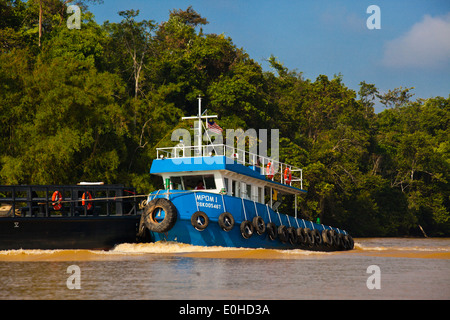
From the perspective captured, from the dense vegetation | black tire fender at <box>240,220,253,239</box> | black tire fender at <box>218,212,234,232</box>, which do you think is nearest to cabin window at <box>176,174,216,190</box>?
black tire fender at <box>218,212,234,232</box>

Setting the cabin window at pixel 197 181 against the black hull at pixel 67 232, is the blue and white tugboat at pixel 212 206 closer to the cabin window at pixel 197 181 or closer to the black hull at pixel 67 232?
the cabin window at pixel 197 181

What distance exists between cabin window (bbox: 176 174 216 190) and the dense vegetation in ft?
30.5

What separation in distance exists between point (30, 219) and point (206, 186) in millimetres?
6393

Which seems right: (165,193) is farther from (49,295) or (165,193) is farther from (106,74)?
(106,74)

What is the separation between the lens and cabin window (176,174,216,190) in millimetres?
24031

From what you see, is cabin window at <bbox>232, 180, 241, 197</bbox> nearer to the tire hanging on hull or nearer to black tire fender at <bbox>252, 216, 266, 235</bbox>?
black tire fender at <bbox>252, 216, 266, 235</bbox>

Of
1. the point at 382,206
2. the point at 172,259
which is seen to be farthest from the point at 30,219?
the point at 382,206

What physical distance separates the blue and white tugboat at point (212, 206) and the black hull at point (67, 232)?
2.46 ft

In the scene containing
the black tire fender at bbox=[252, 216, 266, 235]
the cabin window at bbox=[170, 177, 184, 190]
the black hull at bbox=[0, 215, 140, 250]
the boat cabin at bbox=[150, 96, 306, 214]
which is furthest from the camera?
the cabin window at bbox=[170, 177, 184, 190]

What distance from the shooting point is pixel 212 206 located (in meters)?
22.5

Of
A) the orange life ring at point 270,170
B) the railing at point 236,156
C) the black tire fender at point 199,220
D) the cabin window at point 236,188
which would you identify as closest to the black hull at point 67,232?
the black tire fender at point 199,220

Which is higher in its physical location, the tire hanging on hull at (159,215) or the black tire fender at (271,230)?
the tire hanging on hull at (159,215)

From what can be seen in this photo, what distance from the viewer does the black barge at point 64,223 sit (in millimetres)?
21203
